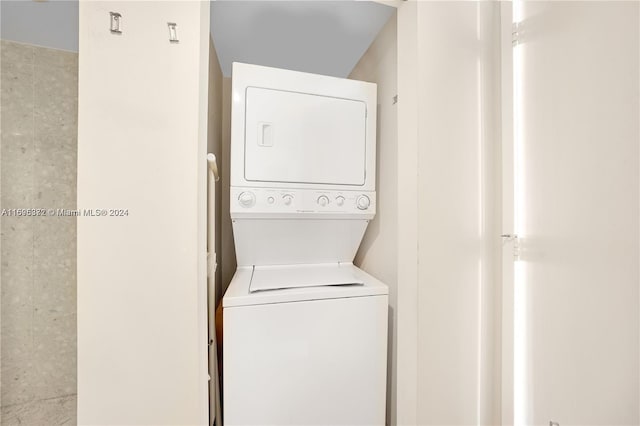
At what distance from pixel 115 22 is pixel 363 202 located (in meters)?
1.54

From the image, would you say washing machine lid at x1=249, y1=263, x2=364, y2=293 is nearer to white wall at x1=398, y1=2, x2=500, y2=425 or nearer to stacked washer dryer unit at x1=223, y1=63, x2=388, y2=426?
stacked washer dryer unit at x1=223, y1=63, x2=388, y2=426

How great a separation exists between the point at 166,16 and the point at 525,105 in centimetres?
183

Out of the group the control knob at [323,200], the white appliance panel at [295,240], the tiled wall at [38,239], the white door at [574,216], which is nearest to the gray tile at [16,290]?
the tiled wall at [38,239]

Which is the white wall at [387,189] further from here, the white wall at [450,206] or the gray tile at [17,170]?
the gray tile at [17,170]

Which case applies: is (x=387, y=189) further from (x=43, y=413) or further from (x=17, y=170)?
(x=43, y=413)

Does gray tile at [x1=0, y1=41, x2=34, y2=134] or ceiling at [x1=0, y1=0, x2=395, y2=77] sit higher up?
ceiling at [x1=0, y1=0, x2=395, y2=77]

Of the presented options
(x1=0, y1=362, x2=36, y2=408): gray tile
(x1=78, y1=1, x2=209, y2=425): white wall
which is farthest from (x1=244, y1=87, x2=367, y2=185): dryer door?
(x1=0, y1=362, x2=36, y2=408): gray tile

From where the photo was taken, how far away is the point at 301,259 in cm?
190

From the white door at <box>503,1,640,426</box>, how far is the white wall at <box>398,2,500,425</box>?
11 centimetres

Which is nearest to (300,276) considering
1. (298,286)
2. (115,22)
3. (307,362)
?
(298,286)

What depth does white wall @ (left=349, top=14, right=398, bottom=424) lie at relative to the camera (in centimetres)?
164

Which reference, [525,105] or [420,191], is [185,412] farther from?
[525,105]

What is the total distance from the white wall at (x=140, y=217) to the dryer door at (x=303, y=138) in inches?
19.6

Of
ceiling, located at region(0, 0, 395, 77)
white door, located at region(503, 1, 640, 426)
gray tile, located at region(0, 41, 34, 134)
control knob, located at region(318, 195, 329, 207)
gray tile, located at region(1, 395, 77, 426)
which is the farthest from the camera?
control knob, located at region(318, 195, 329, 207)
